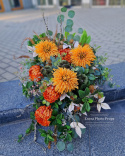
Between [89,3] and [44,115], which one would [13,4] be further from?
[44,115]

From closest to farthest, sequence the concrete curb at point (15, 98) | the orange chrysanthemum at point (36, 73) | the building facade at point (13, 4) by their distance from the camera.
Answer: the orange chrysanthemum at point (36, 73) < the concrete curb at point (15, 98) < the building facade at point (13, 4)

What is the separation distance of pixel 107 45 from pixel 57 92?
12.2 ft

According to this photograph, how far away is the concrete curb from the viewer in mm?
1630

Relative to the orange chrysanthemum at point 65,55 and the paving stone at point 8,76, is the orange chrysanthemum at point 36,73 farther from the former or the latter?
the paving stone at point 8,76

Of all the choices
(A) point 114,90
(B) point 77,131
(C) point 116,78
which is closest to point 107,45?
(C) point 116,78

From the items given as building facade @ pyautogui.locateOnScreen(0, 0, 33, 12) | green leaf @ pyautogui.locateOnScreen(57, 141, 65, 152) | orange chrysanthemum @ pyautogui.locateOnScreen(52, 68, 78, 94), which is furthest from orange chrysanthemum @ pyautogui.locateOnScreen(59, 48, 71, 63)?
building facade @ pyautogui.locateOnScreen(0, 0, 33, 12)

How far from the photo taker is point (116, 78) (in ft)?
6.74

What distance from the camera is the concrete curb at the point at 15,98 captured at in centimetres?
163

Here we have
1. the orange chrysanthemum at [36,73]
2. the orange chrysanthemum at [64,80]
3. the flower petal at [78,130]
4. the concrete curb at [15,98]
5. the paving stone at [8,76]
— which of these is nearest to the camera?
the orange chrysanthemum at [64,80]

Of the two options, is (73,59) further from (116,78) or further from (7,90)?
(7,90)

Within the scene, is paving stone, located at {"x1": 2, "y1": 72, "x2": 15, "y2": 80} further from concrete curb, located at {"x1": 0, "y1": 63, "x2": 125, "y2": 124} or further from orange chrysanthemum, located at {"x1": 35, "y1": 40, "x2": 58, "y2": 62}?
orange chrysanthemum, located at {"x1": 35, "y1": 40, "x2": 58, "y2": 62}

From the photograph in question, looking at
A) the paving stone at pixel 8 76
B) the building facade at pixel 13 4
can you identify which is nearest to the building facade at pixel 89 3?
the building facade at pixel 13 4

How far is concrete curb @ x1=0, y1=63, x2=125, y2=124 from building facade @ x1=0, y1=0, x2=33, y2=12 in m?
16.8

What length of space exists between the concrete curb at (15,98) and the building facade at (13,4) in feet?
55.1
